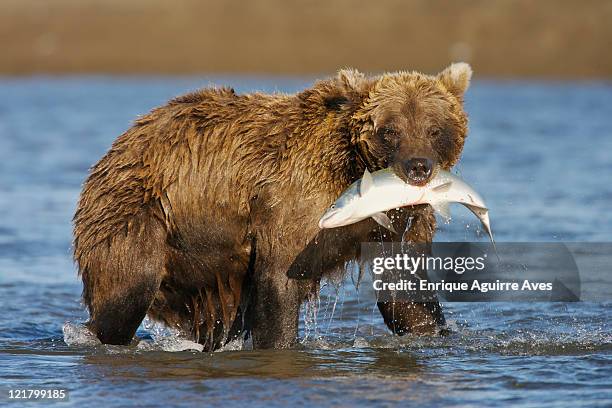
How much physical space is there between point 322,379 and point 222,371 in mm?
684

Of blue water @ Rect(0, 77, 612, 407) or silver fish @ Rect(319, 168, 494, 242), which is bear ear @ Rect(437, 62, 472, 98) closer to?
silver fish @ Rect(319, 168, 494, 242)

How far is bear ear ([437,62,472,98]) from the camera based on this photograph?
7.48 meters

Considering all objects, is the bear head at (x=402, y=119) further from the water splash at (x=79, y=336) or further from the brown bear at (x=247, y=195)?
the water splash at (x=79, y=336)

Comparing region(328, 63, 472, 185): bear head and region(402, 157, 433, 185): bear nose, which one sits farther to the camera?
region(328, 63, 472, 185): bear head

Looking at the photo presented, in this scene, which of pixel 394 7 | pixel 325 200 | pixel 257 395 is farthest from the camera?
pixel 394 7

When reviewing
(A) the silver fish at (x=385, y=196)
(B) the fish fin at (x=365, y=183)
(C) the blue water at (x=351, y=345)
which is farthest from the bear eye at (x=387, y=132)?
(C) the blue water at (x=351, y=345)

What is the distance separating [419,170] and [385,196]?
253 mm

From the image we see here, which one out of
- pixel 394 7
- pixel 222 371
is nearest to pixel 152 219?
pixel 222 371

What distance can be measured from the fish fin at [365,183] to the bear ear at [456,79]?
101cm

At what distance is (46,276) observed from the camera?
1106cm

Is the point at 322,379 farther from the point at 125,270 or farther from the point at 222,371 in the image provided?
the point at 125,270

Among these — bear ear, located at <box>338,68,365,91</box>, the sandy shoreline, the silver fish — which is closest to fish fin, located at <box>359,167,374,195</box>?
the silver fish

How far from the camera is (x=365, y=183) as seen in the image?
6.80 m

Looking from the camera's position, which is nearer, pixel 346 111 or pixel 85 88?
pixel 346 111
